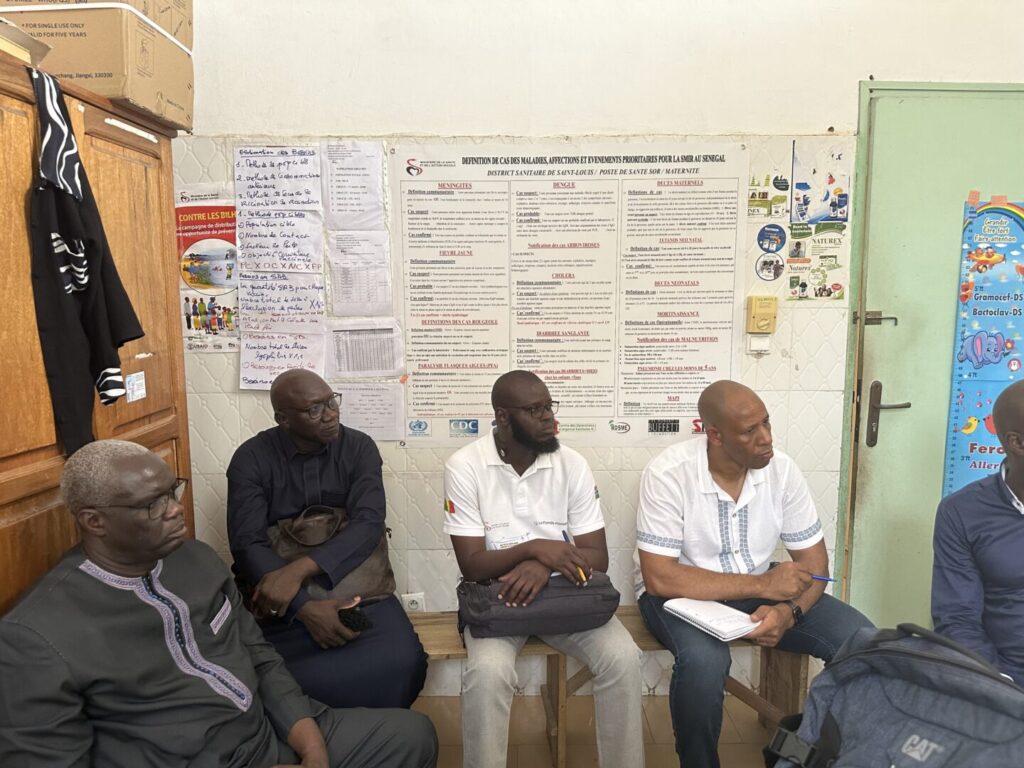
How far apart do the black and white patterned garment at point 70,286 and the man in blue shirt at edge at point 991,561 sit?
2.34 meters

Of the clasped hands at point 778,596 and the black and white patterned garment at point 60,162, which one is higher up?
the black and white patterned garment at point 60,162

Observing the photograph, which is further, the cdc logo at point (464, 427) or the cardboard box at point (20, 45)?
the cdc logo at point (464, 427)

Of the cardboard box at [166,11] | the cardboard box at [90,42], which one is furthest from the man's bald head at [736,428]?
the cardboard box at [166,11]

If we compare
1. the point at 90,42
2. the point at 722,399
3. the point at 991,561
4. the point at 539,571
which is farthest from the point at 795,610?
the point at 90,42

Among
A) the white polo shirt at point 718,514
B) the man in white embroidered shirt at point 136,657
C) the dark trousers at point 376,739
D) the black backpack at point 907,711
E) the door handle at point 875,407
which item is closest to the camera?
the black backpack at point 907,711

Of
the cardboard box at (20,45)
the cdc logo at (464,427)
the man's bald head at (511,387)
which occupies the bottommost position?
the cdc logo at (464,427)

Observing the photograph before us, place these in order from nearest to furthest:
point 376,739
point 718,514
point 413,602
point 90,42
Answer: point 376,739
point 90,42
point 718,514
point 413,602

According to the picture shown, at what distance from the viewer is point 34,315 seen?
1.62 metres

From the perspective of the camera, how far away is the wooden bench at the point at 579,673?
6.99 feet

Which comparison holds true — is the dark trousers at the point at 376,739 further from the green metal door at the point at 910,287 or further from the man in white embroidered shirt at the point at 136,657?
the green metal door at the point at 910,287

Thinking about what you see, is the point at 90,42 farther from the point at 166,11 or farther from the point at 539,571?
the point at 539,571

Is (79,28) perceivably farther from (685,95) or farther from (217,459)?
(685,95)

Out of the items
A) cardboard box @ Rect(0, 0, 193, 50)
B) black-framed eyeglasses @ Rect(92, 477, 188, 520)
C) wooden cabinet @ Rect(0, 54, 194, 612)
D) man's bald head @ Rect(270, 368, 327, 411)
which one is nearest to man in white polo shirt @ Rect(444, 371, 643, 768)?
man's bald head @ Rect(270, 368, 327, 411)

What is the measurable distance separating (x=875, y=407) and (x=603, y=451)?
1057 millimetres
